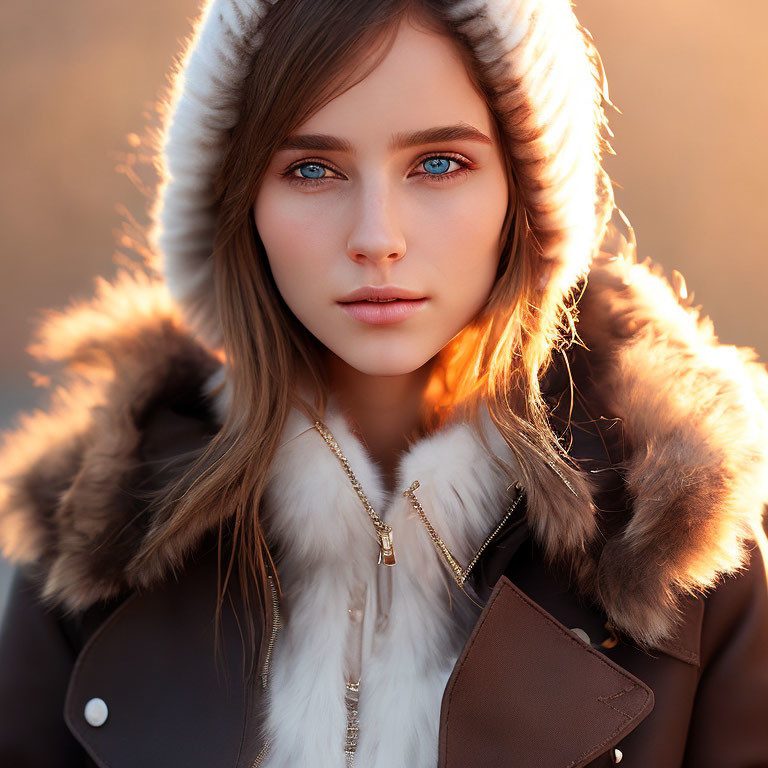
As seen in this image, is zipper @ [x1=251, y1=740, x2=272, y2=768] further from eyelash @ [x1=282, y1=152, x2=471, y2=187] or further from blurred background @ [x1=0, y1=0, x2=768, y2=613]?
blurred background @ [x1=0, y1=0, x2=768, y2=613]

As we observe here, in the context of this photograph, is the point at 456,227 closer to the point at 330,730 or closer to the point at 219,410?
the point at 219,410

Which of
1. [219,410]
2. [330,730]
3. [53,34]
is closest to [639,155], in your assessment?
[53,34]

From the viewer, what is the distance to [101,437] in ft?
4.18

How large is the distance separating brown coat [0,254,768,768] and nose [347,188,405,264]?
368 mm

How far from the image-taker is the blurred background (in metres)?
3.80

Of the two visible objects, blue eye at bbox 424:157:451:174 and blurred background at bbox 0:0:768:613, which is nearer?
blue eye at bbox 424:157:451:174

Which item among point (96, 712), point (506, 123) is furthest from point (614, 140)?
point (96, 712)

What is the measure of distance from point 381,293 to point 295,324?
0.87 feet

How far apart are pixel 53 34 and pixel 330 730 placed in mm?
3960

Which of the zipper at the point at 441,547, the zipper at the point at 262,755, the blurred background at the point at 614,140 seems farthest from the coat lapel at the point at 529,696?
the blurred background at the point at 614,140

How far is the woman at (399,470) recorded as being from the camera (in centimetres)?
109

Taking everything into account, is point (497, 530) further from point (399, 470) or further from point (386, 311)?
point (386, 311)

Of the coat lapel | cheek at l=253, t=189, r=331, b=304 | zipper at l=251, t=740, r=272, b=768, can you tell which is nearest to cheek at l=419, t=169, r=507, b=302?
cheek at l=253, t=189, r=331, b=304

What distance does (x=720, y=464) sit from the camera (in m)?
1.12
